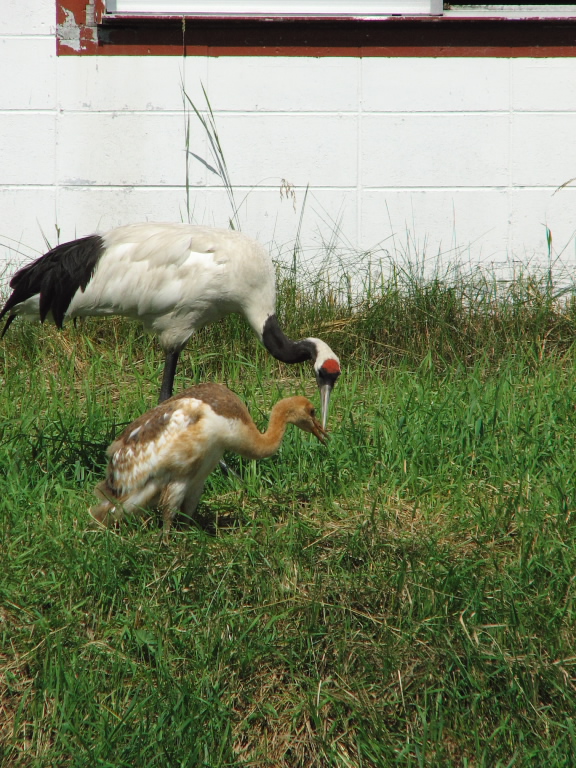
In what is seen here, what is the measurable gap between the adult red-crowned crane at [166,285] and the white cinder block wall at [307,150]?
4.00ft

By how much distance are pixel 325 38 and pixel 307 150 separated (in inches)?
29.4

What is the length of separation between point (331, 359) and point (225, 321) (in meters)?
1.25

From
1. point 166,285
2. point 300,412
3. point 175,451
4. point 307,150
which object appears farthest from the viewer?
point 307,150

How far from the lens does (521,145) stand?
6.59 m

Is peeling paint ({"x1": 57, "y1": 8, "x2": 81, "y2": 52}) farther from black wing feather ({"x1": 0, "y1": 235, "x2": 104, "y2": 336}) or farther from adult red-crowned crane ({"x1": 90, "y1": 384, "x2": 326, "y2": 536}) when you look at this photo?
adult red-crowned crane ({"x1": 90, "y1": 384, "x2": 326, "y2": 536})

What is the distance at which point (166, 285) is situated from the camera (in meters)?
5.22

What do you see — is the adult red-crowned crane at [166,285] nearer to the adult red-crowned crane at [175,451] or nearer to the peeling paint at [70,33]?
the adult red-crowned crane at [175,451]

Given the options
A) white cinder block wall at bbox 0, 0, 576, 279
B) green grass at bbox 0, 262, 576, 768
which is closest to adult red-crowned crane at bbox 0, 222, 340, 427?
green grass at bbox 0, 262, 576, 768

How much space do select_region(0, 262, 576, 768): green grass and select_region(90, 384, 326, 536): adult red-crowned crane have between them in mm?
129

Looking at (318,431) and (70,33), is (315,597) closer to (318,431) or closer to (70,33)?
(318,431)

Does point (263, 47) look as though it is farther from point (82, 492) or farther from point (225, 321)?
point (82, 492)

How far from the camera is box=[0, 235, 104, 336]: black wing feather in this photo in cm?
528

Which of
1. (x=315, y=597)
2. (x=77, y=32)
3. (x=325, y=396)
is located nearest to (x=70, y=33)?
(x=77, y=32)

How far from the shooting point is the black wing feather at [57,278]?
528 centimetres
